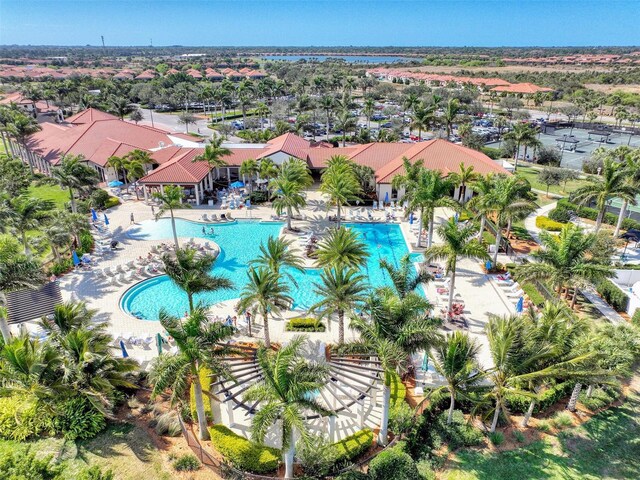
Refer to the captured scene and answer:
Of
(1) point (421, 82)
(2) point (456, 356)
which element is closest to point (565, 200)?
(2) point (456, 356)

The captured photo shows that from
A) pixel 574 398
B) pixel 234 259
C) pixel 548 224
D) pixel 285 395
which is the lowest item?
pixel 574 398

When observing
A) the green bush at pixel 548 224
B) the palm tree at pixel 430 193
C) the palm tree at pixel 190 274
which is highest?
the palm tree at pixel 430 193

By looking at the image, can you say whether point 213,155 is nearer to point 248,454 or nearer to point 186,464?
point 186,464

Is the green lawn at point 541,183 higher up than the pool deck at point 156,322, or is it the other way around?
the green lawn at point 541,183

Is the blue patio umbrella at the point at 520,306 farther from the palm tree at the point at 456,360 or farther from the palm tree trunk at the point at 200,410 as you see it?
the palm tree trunk at the point at 200,410

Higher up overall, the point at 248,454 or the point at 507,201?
the point at 507,201

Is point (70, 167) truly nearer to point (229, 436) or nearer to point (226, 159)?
point (226, 159)

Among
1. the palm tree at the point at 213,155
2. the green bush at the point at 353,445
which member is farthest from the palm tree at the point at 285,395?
the palm tree at the point at 213,155

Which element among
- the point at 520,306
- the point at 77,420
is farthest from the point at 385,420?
the point at 520,306
